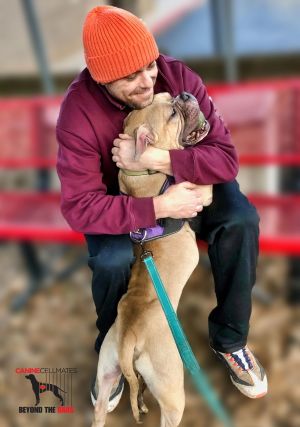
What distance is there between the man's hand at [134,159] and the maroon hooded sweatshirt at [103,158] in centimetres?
3

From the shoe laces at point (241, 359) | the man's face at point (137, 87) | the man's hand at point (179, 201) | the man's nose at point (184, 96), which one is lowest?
the shoe laces at point (241, 359)

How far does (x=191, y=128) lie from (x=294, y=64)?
2.60 metres

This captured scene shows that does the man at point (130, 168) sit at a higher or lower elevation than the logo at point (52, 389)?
higher

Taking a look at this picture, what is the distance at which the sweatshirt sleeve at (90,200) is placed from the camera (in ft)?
5.30

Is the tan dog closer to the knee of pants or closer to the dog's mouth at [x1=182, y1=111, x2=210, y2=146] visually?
the dog's mouth at [x1=182, y1=111, x2=210, y2=146]

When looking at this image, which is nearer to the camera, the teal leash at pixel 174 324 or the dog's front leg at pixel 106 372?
the teal leash at pixel 174 324

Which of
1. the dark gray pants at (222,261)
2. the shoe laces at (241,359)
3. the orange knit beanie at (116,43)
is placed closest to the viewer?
the orange knit beanie at (116,43)

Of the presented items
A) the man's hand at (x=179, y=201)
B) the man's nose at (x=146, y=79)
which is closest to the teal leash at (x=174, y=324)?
the man's hand at (x=179, y=201)

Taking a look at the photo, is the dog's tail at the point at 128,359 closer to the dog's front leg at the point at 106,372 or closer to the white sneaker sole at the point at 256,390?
the dog's front leg at the point at 106,372

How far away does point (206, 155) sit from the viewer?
64.9 inches

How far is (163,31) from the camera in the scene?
4.81 m

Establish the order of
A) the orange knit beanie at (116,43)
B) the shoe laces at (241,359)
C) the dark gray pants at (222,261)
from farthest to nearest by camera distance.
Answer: the shoe laces at (241,359) → the dark gray pants at (222,261) → the orange knit beanie at (116,43)

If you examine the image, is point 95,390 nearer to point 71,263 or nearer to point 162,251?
point 162,251

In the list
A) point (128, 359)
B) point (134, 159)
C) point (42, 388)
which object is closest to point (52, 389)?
point (42, 388)
